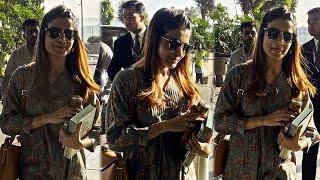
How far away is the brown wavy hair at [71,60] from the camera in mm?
2131

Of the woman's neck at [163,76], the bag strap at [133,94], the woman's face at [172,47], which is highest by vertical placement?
the woman's face at [172,47]

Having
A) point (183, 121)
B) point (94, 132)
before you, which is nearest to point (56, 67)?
point (94, 132)

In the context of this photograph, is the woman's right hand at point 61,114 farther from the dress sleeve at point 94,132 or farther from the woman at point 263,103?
the woman at point 263,103

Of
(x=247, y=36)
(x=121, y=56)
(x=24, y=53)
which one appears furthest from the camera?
(x=121, y=56)

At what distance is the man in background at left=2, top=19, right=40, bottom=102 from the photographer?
8.84 ft

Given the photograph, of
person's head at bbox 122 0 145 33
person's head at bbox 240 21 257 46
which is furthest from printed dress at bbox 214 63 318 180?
person's head at bbox 122 0 145 33

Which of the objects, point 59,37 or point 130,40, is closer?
point 59,37

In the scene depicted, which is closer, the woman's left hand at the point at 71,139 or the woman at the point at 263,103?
the woman's left hand at the point at 71,139

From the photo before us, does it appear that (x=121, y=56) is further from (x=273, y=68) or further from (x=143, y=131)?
(x=143, y=131)

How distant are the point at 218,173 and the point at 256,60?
1.86 feet

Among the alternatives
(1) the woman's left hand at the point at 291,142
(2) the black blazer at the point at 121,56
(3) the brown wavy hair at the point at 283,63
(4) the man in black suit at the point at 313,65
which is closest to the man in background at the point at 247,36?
(3) the brown wavy hair at the point at 283,63

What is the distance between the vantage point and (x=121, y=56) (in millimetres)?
3863

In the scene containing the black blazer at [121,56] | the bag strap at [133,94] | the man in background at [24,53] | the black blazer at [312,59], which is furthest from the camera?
the black blazer at [312,59]

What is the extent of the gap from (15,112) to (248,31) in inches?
74.7
